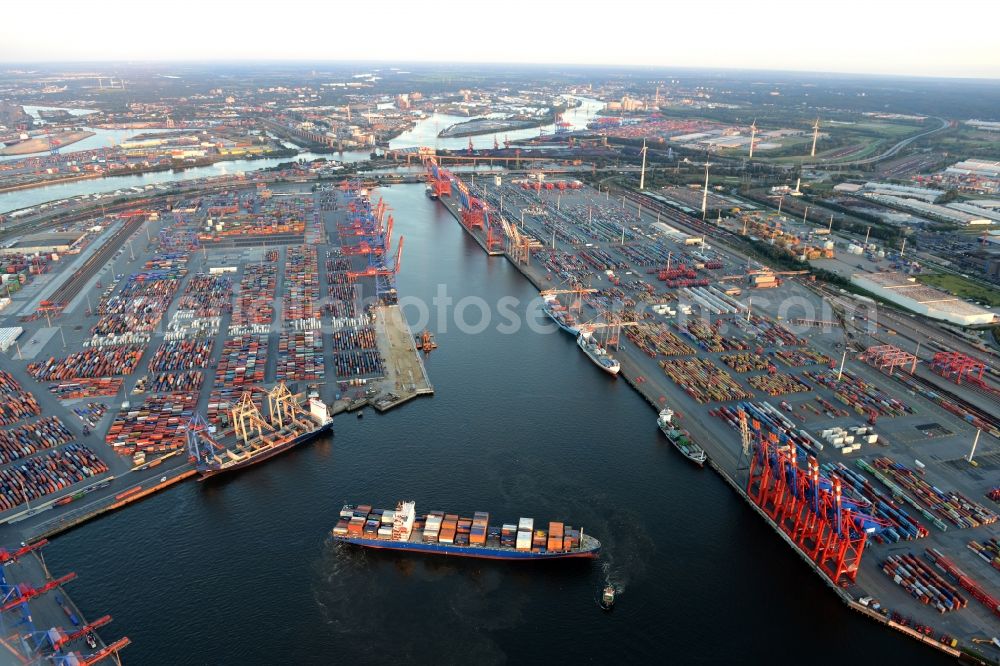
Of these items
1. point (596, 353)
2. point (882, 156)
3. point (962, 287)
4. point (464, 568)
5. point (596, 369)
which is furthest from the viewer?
point (882, 156)

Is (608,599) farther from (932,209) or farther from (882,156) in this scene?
(882,156)

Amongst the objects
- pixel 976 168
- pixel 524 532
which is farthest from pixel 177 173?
pixel 976 168

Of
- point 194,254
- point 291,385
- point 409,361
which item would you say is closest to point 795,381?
point 409,361

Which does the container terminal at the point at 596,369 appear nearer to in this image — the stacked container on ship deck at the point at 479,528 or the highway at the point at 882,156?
the stacked container on ship deck at the point at 479,528

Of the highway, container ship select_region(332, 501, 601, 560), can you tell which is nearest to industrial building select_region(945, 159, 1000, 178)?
the highway

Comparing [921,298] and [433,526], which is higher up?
[921,298]

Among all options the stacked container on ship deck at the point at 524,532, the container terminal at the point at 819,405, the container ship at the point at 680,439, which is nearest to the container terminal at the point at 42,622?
the stacked container on ship deck at the point at 524,532
